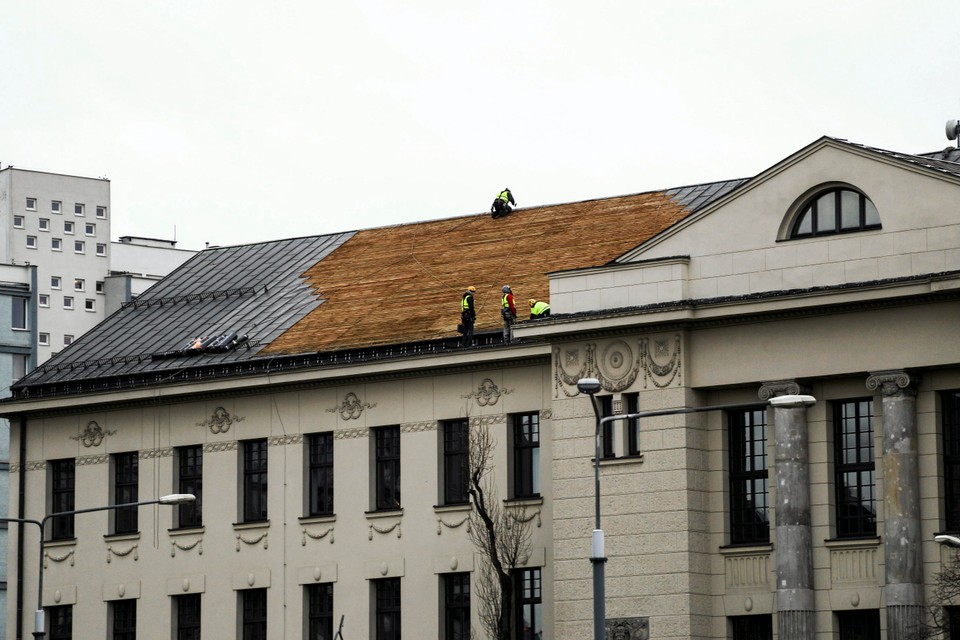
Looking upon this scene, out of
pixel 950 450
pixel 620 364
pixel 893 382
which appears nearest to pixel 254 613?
pixel 620 364

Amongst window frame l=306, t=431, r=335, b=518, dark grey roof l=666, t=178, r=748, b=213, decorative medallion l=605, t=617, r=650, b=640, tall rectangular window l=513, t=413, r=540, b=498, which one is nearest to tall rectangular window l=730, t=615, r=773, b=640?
decorative medallion l=605, t=617, r=650, b=640

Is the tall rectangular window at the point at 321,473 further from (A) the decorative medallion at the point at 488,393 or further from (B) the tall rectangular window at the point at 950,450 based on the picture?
(B) the tall rectangular window at the point at 950,450

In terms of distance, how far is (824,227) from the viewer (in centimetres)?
5194

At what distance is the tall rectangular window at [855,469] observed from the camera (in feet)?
168

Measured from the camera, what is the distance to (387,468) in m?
60.1

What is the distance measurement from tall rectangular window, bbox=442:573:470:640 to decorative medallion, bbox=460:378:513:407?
4347 mm

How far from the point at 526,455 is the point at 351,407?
5.54 m

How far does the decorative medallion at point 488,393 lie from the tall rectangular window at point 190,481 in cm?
957

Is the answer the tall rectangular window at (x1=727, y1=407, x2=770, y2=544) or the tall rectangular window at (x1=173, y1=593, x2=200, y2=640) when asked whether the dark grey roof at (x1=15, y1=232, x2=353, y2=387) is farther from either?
the tall rectangular window at (x1=727, y1=407, x2=770, y2=544)

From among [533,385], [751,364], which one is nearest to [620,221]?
[533,385]

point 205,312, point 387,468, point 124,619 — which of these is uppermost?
point 205,312

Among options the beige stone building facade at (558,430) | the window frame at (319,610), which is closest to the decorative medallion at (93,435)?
the beige stone building facade at (558,430)

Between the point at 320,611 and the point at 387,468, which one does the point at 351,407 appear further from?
the point at 320,611

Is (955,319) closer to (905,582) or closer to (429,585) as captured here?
(905,582)
